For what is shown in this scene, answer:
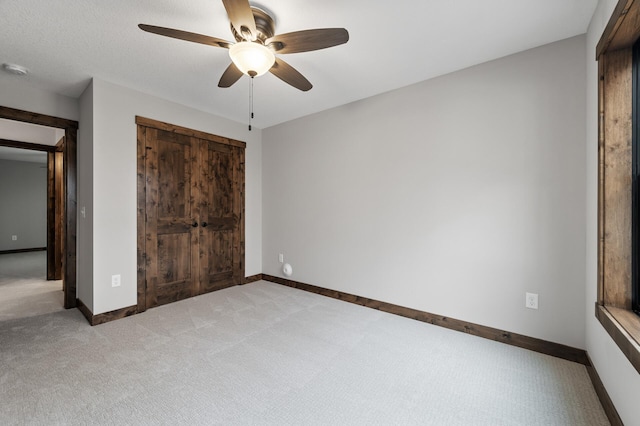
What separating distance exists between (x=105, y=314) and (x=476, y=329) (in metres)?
3.56

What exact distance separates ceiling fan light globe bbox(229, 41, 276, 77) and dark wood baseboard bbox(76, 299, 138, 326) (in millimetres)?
2725

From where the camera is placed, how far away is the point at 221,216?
388 cm

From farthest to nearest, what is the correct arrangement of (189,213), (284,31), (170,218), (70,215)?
(189,213), (170,218), (70,215), (284,31)

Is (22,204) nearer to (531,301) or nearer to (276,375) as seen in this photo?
(276,375)

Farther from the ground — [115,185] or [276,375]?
[115,185]

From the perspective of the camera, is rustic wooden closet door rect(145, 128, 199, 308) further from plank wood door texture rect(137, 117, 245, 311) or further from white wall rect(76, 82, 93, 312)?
white wall rect(76, 82, 93, 312)

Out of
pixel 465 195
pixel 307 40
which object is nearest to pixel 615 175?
pixel 465 195

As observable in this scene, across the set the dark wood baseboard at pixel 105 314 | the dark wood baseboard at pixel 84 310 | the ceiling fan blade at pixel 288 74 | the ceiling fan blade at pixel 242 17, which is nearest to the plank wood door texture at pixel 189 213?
the dark wood baseboard at pixel 105 314

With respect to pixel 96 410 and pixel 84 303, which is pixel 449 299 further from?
pixel 84 303

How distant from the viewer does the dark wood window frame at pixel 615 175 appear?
4.96 feet

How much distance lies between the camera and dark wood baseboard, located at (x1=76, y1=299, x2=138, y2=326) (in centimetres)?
267

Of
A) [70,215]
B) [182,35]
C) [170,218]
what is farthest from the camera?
[170,218]

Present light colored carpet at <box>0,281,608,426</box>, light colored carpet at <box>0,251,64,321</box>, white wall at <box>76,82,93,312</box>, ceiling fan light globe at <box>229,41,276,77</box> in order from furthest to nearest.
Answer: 1. light colored carpet at <box>0,251,64,321</box>
2. white wall at <box>76,82,93,312</box>
3. ceiling fan light globe at <box>229,41,276,77</box>
4. light colored carpet at <box>0,281,608,426</box>

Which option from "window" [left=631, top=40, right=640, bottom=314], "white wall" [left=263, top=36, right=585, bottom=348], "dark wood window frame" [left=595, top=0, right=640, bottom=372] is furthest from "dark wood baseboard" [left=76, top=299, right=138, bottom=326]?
"window" [left=631, top=40, right=640, bottom=314]
